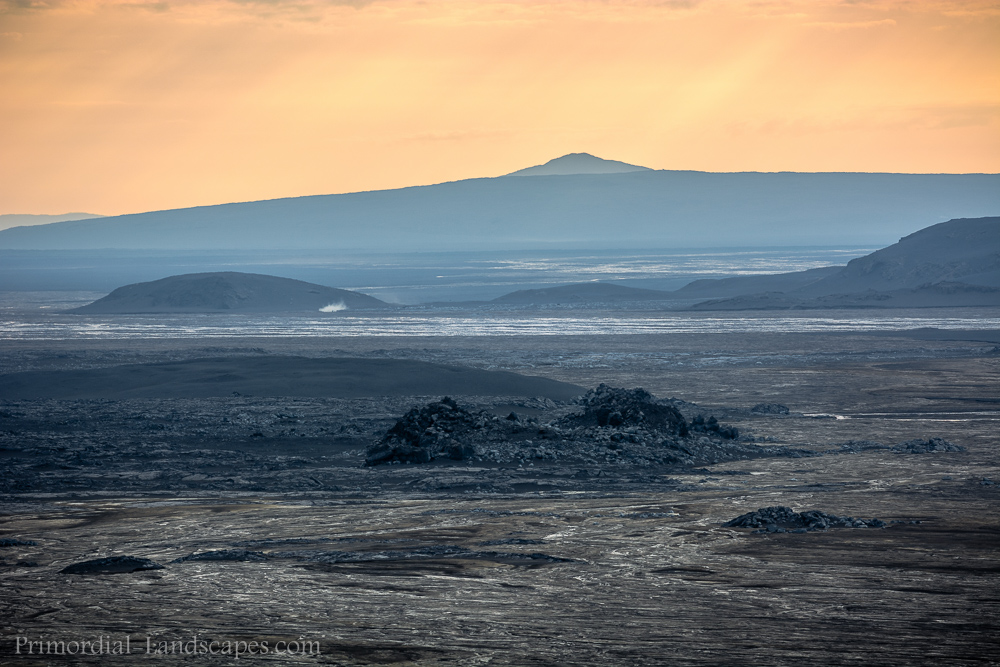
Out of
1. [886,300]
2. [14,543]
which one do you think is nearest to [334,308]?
[886,300]

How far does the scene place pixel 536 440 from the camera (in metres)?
16.5

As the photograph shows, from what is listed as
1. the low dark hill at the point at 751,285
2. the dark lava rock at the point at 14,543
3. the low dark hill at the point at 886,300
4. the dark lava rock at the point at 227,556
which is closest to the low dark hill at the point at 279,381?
the dark lava rock at the point at 14,543

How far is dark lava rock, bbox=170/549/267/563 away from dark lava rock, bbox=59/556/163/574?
0.84 feet

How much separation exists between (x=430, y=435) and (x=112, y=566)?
23.3 feet

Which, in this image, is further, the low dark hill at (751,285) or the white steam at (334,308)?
the low dark hill at (751,285)

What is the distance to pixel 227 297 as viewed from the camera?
57.9 metres

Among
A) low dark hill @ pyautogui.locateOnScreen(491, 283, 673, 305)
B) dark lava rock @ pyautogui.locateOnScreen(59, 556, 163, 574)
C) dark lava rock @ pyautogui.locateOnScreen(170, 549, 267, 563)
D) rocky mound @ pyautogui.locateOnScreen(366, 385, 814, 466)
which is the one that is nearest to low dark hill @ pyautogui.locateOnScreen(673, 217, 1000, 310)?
low dark hill @ pyautogui.locateOnScreen(491, 283, 673, 305)

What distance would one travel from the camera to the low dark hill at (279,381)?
76.2ft

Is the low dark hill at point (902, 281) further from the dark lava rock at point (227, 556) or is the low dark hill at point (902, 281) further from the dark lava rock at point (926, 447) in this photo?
the dark lava rock at point (227, 556)

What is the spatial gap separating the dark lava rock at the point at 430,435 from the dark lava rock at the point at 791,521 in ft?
17.6

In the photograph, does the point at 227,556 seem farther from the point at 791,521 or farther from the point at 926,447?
the point at 926,447

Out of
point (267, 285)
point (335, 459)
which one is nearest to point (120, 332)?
point (267, 285)

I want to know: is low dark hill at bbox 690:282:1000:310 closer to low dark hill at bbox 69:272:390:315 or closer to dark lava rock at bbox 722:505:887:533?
low dark hill at bbox 69:272:390:315

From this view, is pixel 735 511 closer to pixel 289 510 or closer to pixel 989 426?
pixel 289 510
